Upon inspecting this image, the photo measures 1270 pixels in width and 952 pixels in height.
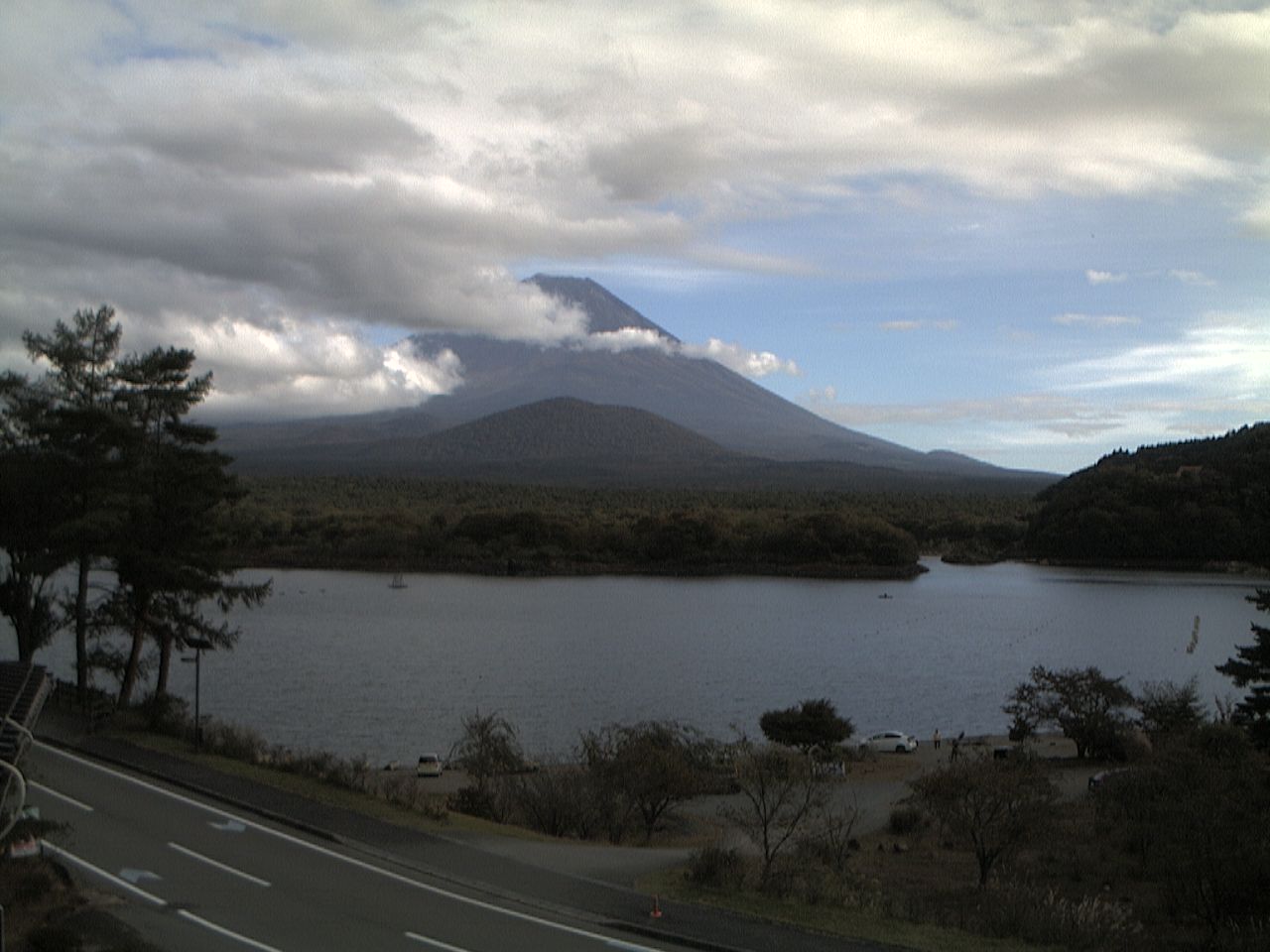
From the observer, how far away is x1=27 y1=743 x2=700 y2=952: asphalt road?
Answer: 8688mm

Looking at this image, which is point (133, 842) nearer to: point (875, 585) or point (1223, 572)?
point (875, 585)

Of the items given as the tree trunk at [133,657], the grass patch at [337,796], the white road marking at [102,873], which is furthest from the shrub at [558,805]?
the tree trunk at [133,657]

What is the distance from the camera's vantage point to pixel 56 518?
19766 mm

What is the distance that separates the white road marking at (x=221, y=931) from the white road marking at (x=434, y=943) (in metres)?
0.96

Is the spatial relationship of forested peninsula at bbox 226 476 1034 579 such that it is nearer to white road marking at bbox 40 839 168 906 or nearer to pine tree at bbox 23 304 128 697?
pine tree at bbox 23 304 128 697

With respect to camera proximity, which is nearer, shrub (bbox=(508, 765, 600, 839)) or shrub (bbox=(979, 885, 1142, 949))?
shrub (bbox=(979, 885, 1142, 949))

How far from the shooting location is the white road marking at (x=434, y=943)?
335 inches

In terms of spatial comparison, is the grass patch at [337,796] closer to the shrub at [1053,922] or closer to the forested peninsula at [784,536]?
the shrub at [1053,922]

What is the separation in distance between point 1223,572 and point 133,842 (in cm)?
8016

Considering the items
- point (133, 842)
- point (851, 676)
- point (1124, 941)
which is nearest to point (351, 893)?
point (133, 842)

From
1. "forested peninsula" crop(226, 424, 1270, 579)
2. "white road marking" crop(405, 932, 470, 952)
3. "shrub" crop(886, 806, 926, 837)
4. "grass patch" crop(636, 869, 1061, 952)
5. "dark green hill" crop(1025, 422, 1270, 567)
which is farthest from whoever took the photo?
"forested peninsula" crop(226, 424, 1270, 579)

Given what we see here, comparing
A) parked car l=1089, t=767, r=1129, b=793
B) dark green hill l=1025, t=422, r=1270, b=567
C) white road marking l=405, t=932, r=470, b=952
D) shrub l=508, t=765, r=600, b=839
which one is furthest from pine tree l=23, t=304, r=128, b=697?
dark green hill l=1025, t=422, r=1270, b=567

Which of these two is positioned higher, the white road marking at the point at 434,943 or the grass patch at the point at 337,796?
the white road marking at the point at 434,943

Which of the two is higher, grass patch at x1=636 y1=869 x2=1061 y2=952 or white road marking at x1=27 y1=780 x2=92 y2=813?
grass patch at x1=636 y1=869 x2=1061 y2=952
